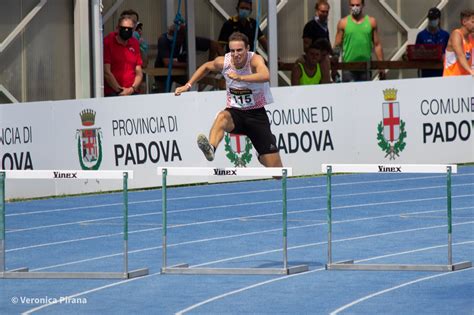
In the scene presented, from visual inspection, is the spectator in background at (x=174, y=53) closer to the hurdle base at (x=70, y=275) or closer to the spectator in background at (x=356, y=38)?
the spectator in background at (x=356, y=38)

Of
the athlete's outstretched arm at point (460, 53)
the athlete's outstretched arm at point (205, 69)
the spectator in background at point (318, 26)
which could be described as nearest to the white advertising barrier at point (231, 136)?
the athlete's outstretched arm at point (460, 53)

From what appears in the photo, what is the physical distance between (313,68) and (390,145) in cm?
157

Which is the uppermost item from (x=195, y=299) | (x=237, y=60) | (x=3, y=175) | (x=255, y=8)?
(x=255, y=8)

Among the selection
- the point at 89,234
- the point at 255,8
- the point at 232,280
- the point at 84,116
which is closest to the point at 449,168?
the point at 232,280

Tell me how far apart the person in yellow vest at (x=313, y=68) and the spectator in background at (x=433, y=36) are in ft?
10.8

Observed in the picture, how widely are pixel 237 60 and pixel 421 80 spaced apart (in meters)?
6.96

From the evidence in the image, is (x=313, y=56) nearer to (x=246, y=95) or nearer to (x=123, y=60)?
(x=123, y=60)

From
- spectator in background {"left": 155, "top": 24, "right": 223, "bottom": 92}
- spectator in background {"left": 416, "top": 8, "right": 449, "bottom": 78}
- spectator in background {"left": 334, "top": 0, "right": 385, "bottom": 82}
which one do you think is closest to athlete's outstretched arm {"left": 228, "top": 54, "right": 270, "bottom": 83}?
spectator in background {"left": 155, "top": 24, "right": 223, "bottom": 92}

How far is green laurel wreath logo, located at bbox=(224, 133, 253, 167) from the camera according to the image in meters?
19.6

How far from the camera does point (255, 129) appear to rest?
15367mm

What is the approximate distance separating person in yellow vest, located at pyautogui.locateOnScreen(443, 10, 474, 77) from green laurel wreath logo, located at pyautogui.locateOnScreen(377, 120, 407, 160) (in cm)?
145

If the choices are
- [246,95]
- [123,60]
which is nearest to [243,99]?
[246,95]

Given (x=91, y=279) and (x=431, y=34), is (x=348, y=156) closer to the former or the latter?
(x=431, y=34)

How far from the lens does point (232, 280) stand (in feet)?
38.4
